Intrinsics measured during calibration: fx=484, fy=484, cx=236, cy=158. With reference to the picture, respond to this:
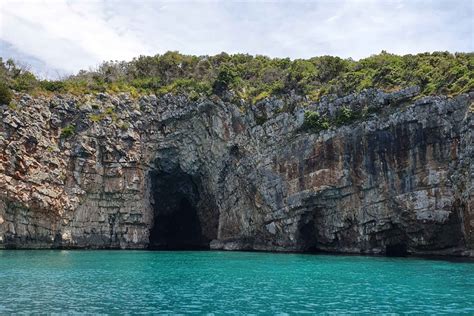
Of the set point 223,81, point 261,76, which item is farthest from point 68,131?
point 261,76

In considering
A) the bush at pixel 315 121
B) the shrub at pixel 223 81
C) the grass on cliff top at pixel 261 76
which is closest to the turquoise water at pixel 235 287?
the bush at pixel 315 121

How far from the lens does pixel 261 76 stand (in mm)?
62250

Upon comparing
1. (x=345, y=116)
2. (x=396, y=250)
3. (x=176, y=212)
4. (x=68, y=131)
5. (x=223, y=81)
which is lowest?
(x=396, y=250)

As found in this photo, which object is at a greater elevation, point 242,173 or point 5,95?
point 5,95

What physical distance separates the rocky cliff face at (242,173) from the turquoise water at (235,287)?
27.3 feet

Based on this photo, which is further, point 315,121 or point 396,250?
point 315,121

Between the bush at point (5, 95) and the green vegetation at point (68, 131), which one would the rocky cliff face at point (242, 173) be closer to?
the green vegetation at point (68, 131)

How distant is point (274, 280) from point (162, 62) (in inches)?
1968

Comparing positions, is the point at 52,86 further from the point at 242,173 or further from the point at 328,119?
the point at 328,119

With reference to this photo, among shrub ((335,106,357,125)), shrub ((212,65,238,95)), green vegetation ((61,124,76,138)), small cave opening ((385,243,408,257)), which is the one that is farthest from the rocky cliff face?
shrub ((212,65,238,95))

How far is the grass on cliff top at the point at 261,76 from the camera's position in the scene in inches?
1856

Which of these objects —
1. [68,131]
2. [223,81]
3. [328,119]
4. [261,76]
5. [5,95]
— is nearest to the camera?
[328,119]

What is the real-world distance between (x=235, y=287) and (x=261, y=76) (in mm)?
41197

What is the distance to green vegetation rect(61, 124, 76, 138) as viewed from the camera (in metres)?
54.0
